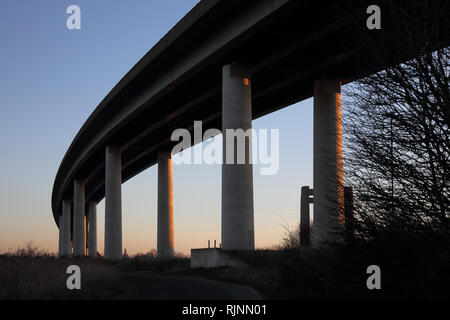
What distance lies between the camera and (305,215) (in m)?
32.2

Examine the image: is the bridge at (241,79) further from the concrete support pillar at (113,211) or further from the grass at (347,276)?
the grass at (347,276)

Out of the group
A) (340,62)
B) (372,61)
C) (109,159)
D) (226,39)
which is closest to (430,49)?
(372,61)

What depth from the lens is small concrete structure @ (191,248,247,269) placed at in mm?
27922

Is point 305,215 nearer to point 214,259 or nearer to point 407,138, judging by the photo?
point 214,259

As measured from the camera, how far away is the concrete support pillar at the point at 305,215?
102 ft

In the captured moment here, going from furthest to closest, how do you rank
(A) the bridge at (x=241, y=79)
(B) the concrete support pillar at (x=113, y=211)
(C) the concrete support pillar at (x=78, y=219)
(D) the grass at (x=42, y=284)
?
(C) the concrete support pillar at (x=78, y=219) < (B) the concrete support pillar at (x=113, y=211) < (A) the bridge at (x=241, y=79) < (D) the grass at (x=42, y=284)

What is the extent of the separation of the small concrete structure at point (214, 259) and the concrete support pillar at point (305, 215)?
13.6 ft

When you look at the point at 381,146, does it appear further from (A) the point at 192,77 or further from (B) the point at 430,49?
(A) the point at 192,77

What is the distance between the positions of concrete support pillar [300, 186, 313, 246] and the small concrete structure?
4.16 m

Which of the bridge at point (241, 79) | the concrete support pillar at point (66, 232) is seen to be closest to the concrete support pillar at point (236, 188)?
the bridge at point (241, 79)

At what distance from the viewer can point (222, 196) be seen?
30.2 metres

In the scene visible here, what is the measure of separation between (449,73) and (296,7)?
586 inches

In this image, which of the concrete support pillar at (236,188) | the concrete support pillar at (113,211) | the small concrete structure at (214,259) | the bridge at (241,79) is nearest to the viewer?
the bridge at (241,79)

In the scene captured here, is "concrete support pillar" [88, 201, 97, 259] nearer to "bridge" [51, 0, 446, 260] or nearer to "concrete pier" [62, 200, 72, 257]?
"concrete pier" [62, 200, 72, 257]
